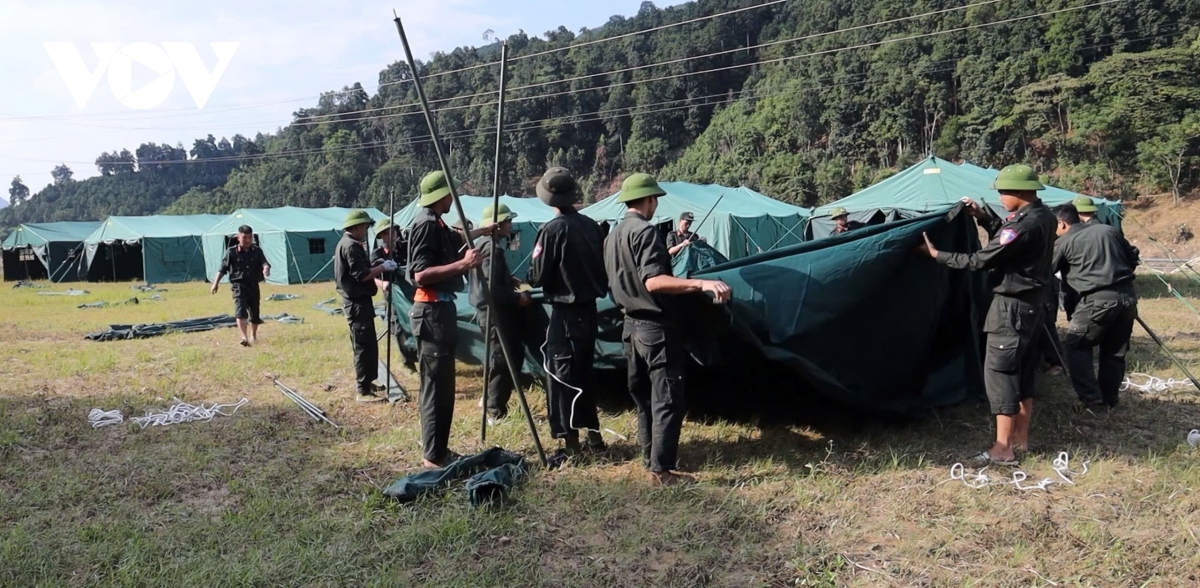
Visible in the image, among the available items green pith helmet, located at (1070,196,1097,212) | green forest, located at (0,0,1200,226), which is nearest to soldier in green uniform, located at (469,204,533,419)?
green pith helmet, located at (1070,196,1097,212)

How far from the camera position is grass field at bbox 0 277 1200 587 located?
318 cm

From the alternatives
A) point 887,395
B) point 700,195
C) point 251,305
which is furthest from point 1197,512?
point 700,195

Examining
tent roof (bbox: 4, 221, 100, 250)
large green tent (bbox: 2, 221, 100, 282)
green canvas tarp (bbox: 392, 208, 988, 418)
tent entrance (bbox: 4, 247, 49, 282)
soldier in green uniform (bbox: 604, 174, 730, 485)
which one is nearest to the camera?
soldier in green uniform (bbox: 604, 174, 730, 485)

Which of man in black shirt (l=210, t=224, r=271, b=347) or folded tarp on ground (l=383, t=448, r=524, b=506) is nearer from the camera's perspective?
folded tarp on ground (l=383, t=448, r=524, b=506)

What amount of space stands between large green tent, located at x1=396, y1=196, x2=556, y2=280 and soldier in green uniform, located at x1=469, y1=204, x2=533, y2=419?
1418 centimetres

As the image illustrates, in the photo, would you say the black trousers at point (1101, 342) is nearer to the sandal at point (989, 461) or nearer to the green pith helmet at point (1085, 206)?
the green pith helmet at point (1085, 206)

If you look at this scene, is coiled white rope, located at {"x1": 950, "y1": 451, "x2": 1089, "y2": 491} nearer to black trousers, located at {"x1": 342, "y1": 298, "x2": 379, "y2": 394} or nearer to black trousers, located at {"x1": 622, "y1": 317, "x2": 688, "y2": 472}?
black trousers, located at {"x1": 622, "y1": 317, "x2": 688, "y2": 472}

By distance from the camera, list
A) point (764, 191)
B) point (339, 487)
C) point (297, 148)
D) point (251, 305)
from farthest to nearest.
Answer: point (297, 148), point (764, 191), point (251, 305), point (339, 487)

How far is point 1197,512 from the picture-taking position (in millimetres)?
3506

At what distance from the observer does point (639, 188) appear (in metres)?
4.07

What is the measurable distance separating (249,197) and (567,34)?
4351cm

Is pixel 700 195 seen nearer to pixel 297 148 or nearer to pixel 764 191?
pixel 764 191

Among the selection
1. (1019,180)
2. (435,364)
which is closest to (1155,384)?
(1019,180)

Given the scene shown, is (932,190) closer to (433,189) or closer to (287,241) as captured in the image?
(433,189)
